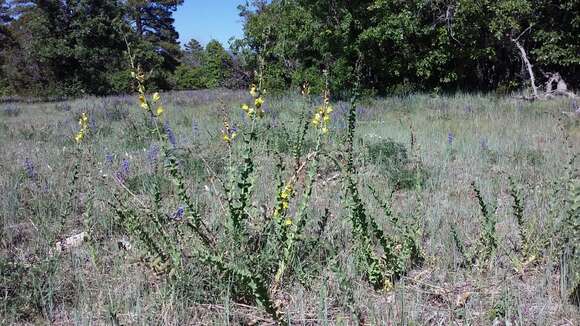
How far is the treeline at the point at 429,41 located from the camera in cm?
1288

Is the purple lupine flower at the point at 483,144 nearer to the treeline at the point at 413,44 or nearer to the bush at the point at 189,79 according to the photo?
the treeline at the point at 413,44

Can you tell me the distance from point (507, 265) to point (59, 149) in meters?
5.60

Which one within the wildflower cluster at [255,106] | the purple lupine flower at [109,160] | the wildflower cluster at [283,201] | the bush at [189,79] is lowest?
the purple lupine flower at [109,160]

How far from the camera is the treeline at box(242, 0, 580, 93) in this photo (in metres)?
12.9

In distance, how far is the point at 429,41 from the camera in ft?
47.0

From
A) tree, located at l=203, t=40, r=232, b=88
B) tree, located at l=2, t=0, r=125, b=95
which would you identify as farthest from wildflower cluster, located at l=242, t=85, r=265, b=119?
tree, located at l=2, t=0, r=125, b=95

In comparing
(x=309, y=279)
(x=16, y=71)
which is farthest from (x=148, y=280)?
(x=16, y=71)

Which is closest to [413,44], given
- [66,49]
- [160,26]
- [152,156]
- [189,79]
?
[152,156]

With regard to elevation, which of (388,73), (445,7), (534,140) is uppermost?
(445,7)

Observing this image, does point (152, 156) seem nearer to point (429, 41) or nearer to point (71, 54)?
point (429, 41)

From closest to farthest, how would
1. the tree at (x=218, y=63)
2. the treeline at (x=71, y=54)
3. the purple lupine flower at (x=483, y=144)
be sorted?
the purple lupine flower at (x=483, y=144)
the tree at (x=218, y=63)
the treeline at (x=71, y=54)

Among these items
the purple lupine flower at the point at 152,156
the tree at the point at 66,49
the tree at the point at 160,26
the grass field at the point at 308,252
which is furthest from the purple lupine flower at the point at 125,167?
the tree at the point at 160,26

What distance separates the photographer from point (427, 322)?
2215mm

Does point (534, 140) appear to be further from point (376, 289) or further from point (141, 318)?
point (141, 318)
